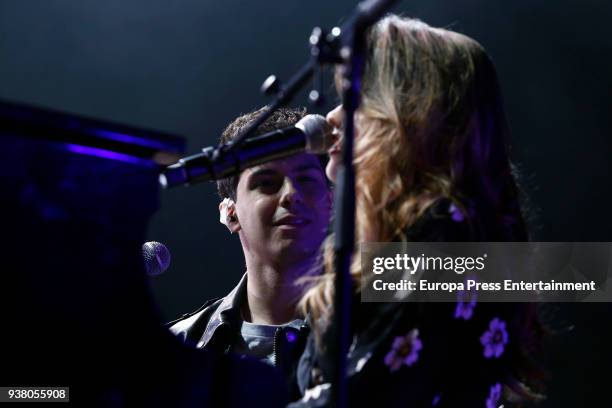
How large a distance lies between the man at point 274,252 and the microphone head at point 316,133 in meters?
0.87

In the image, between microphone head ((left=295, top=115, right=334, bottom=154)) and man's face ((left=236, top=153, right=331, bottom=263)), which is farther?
man's face ((left=236, top=153, right=331, bottom=263))

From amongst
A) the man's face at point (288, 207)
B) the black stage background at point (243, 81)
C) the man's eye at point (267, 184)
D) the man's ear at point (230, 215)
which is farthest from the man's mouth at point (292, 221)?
the black stage background at point (243, 81)

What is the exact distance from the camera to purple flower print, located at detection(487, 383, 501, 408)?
5.06ft

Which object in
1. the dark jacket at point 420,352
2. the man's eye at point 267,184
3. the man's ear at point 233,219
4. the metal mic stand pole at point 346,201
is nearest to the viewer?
the metal mic stand pole at point 346,201

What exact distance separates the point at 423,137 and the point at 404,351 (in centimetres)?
50

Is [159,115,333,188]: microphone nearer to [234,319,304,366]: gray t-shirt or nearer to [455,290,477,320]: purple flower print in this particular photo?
[455,290,477,320]: purple flower print

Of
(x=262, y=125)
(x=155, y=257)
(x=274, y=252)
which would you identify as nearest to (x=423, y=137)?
(x=274, y=252)

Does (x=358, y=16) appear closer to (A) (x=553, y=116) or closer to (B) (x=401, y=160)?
(B) (x=401, y=160)

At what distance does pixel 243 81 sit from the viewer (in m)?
4.04

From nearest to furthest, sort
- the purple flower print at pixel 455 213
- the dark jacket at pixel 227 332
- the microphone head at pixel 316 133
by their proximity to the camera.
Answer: the purple flower print at pixel 455 213 → the microphone head at pixel 316 133 → the dark jacket at pixel 227 332

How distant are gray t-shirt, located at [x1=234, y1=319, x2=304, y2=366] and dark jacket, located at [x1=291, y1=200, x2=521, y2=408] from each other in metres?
1.00

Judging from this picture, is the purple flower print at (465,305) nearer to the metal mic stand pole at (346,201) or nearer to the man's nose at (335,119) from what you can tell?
the metal mic stand pole at (346,201)

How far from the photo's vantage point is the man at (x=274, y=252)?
248 cm

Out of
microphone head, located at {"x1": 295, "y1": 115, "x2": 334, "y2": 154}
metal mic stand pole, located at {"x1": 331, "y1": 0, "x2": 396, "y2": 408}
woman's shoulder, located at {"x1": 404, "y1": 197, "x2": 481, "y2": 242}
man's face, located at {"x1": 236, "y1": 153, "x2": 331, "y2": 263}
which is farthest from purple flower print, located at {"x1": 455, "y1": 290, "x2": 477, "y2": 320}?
man's face, located at {"x1": 236, "y1": 153, "x2": 331, "y2": 263}
